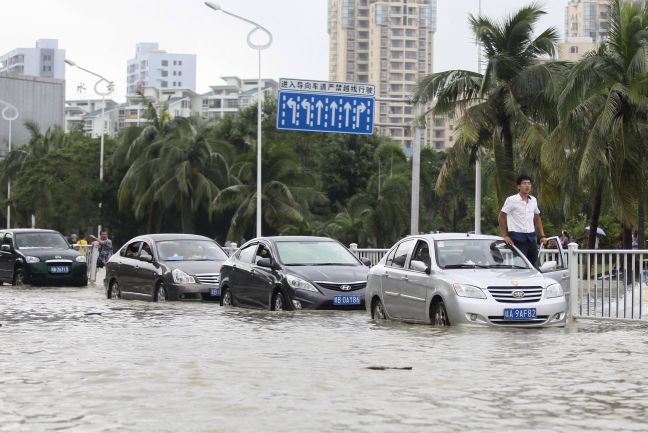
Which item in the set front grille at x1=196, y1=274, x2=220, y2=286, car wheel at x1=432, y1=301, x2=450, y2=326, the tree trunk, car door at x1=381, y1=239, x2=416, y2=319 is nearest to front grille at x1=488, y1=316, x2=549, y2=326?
car wheel at x1=432, y1=301, x2=450, y2=326

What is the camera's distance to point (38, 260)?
3406 centimetres

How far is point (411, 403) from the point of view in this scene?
9266 millimetres

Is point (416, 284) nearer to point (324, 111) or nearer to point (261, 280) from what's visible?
point (261, 280)

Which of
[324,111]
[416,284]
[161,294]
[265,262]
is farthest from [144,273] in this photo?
[324,111]

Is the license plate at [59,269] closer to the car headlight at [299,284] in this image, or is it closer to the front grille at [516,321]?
the car headlight at [299,284]

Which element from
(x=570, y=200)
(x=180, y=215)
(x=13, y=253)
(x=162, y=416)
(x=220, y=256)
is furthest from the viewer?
(x=180, y=215)

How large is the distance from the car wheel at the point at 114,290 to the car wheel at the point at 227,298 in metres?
5.10

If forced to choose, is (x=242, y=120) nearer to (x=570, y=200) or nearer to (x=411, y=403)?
(x=570, y=200)

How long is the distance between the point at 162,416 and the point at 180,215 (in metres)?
63.0

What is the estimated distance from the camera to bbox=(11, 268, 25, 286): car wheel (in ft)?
112

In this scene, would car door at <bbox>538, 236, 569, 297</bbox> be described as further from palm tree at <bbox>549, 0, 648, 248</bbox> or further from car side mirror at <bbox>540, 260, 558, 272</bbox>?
palm tree at <bbox>549, 0, 648, 248</bbox>

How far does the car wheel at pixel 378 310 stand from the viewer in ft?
60.6

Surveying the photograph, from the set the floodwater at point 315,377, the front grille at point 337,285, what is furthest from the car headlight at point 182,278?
the floodwater at point 315,377

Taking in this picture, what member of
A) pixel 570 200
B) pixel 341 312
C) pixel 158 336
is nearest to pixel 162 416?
pixel 158 336
